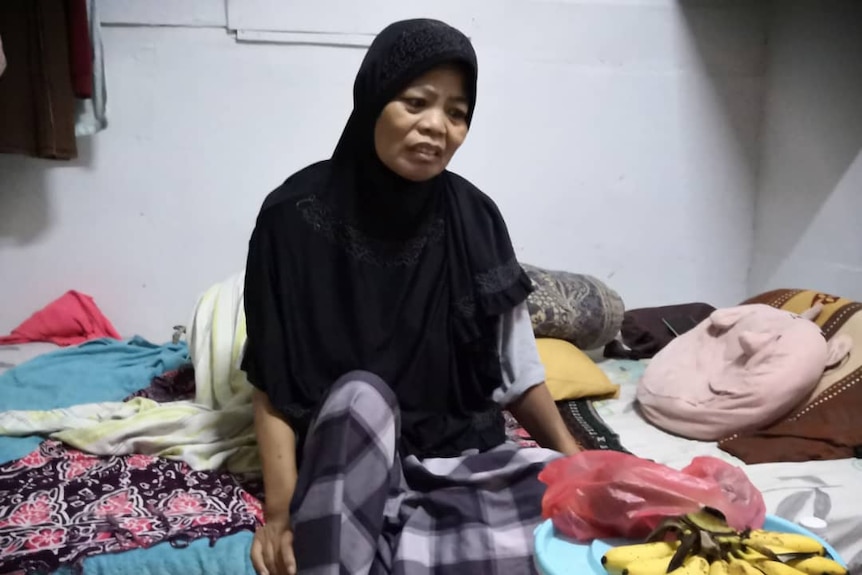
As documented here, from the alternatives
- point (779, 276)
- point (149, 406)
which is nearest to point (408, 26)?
point (149, 406)

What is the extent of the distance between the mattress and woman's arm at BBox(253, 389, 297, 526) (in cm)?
69

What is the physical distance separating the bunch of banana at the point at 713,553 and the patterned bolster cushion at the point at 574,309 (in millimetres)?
1057

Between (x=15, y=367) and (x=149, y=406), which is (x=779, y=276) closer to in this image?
(x=149, y=406)

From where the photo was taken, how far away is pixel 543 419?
114cm

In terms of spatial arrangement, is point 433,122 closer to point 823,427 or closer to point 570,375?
point 570,375

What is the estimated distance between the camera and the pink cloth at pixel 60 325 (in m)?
1.87

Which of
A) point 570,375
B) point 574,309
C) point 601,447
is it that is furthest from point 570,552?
point 574,309

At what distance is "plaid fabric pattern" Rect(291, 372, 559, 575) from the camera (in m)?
0.84

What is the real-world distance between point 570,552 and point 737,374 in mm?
922

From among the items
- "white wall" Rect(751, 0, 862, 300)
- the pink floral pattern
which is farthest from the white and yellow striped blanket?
"white wall" Rect(751, 0, 862, 300)

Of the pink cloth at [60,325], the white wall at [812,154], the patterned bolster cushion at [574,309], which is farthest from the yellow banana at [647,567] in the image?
the pink cloth at [60,325]

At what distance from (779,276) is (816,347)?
2.68ft

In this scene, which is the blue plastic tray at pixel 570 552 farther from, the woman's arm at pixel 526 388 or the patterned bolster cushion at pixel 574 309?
the patterned bolster cushion at pixel 574 309

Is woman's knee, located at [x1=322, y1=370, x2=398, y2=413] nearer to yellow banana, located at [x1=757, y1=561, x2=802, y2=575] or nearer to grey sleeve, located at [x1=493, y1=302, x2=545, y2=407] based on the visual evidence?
grey sleeve, located at [x1=493, y1=302, x2=545, y2=407]
